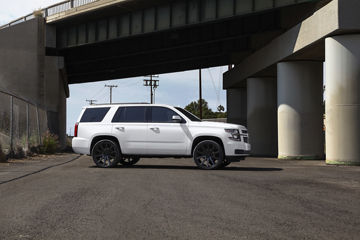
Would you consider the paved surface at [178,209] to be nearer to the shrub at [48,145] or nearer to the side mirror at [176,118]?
the side mirror at [176,118]

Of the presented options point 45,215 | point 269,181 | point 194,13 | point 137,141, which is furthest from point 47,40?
point 45,215

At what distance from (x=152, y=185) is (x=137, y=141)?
507 cm

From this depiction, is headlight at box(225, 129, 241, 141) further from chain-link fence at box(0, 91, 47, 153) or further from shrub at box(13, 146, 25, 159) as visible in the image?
shrub at box(13, 146, 25, 159)

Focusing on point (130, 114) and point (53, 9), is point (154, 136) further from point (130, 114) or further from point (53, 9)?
point (53, 9)

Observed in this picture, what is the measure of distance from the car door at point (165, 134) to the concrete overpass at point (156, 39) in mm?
11432

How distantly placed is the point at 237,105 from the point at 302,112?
17.3m

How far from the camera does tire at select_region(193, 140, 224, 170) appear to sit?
14383mm

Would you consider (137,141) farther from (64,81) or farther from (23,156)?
(64,81)

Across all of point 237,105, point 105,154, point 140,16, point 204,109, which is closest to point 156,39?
point 140,16

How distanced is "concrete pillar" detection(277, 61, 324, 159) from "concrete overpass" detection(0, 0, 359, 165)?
226 mm

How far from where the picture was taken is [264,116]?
3272 centimetres

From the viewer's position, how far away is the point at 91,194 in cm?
866

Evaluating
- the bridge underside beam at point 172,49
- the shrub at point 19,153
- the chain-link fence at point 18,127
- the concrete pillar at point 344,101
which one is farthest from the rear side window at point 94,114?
the bridge underside beam at point 172,49

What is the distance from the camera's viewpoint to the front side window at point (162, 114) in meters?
15.1
